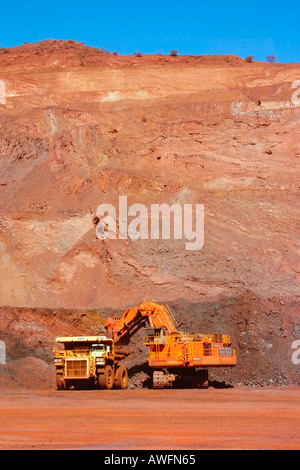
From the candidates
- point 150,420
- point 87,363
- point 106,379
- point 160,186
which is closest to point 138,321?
point 106,379

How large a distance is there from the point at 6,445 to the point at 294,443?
4438 millimetres

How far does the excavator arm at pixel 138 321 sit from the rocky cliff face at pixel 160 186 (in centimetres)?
448

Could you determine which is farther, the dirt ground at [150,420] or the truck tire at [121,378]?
the truck tire at [121,378]

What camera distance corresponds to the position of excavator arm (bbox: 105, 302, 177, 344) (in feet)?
81.5

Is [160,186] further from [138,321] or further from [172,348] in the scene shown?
[172,348]

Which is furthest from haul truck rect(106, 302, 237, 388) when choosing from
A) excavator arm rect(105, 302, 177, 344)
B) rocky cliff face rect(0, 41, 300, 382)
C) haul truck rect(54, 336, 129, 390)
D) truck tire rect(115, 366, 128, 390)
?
rocky cliff face rect(0, 41, 300, 382)

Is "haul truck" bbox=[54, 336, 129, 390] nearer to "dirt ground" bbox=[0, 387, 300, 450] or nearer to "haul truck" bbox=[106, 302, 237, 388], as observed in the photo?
"dirt ground" bbox=[0, 387, 300, 450]

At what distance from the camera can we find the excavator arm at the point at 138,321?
24.9 metres

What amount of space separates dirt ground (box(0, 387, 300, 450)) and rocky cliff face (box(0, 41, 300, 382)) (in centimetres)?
743

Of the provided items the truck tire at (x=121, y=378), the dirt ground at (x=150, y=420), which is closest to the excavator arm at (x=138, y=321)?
the truck tire at (x=121, y=378)

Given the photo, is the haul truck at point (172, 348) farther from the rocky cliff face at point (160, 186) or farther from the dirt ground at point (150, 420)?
the rocky cliff face at point (160, 186)

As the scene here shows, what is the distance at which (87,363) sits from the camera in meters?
23.0

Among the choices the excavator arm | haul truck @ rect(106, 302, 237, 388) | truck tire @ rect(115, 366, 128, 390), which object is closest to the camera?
haul truck @ rect(106, 302, 237, 388)

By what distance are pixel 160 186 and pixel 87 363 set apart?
19482 mm
